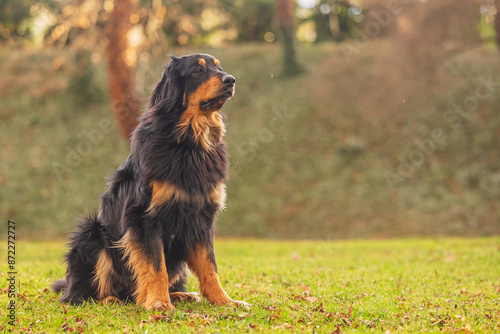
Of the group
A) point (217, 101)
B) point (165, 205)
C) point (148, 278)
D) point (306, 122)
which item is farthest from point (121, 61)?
point (148, 278)

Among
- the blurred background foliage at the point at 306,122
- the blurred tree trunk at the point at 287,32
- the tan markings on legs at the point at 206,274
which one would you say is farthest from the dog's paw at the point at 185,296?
the blurred tree trunk at the point at 287,32

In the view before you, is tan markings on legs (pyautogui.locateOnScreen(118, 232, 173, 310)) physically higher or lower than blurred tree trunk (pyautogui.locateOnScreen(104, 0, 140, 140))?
lower

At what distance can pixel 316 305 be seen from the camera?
5.34 metres

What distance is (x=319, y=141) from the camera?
799 inches

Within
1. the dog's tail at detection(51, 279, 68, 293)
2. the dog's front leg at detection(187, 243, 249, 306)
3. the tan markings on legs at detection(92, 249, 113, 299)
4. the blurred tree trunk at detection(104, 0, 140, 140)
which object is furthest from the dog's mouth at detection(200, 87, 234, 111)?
the blurred tree trunk at detection(104, 0, 140, 140)

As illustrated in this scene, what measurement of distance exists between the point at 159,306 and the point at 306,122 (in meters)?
17.0

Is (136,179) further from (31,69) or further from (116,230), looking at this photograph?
(31,69)

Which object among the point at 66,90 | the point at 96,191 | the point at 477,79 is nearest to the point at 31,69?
the point at 66,90

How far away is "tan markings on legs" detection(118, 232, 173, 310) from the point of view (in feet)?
15.8

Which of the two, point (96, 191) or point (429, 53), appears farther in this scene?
point (429, 53)

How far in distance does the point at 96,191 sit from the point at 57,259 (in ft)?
23.9

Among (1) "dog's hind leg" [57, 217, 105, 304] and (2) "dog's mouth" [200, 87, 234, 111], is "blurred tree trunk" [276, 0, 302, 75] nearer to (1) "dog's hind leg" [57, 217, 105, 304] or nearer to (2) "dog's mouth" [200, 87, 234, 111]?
(2) "dog's mouth" [200, 87, 234, 111]

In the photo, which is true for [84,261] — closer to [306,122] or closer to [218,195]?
[218,195]

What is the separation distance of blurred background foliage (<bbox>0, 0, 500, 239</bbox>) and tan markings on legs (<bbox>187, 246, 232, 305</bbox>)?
1093 centimetres
